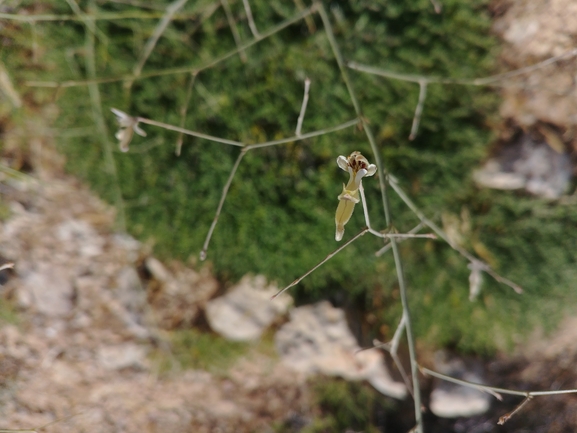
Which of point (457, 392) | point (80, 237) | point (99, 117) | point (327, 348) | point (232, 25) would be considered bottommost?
point (457, 392)

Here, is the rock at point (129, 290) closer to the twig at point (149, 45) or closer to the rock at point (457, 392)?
the twig at point (149, 45)

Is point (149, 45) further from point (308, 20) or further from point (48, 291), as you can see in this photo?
point (48, 291)

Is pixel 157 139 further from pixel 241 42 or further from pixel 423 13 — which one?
pixel 423 13

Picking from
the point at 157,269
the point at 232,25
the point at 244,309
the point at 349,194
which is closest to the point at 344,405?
the point at 244,309

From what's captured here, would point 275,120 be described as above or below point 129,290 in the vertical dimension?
above

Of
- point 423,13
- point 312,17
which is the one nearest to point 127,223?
point 312,17

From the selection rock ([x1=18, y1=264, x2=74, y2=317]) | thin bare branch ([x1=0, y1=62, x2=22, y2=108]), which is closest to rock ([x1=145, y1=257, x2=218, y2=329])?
rock ([x1=18, y1=264, x2=74, y2=317])
